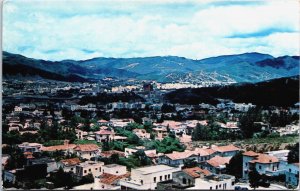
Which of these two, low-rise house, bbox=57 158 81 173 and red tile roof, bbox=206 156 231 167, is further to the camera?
red tile roof, bbox=206 156 231 167

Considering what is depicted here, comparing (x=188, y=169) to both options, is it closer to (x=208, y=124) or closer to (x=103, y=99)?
(x=208, y=124)

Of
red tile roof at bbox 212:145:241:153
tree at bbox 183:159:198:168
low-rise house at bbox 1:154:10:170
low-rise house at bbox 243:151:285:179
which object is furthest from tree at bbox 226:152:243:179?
low-rise house at bbox 1:154:10:170

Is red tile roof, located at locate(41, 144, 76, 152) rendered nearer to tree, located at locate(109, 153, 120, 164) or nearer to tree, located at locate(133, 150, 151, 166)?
tree, located at locate(109, 153, 120, 164)

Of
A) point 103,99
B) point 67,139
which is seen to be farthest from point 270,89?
point 67,139

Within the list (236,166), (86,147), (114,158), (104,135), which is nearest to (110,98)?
(104,135)

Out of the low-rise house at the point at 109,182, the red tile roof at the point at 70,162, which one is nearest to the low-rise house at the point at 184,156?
the low-rise house at the point at 109,182

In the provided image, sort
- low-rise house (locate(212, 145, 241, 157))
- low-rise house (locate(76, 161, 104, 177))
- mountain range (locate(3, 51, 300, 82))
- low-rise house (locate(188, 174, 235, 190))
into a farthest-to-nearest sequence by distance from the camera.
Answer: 1. mountain range (locate(3, 51, 300, 82))
2. low-rise house (locate(212, 145, 241, 157))
3. low-rise house (locate(76, 161, 104, 177))
4. low-rise house (locate(188, 174, 235, 190))

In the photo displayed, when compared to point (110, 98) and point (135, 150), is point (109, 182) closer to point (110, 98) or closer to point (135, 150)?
point (135, 150)
